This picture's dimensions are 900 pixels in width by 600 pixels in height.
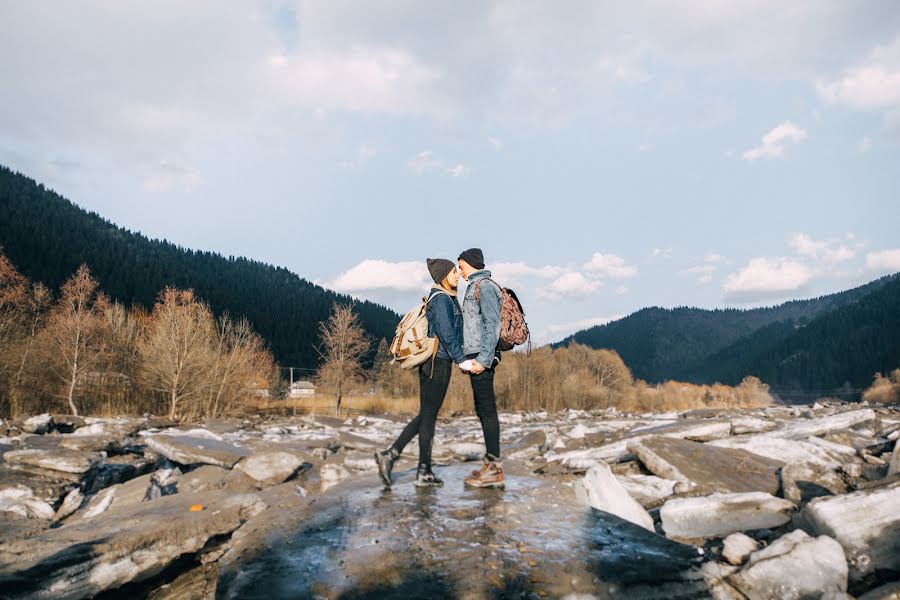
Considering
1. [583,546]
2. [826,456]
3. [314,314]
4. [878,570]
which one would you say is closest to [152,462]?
[583,546]

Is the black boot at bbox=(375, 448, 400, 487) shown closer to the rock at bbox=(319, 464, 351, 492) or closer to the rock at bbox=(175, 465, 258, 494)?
the rock at bbox=(319, 464, 351, 492)

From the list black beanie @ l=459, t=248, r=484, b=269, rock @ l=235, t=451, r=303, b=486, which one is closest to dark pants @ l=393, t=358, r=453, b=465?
black beanie @ l=459, t=248, r=484, b=269

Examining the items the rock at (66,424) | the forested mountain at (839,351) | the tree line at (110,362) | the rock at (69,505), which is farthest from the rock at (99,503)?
the forested mountain at (839,351)

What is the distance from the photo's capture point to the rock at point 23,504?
572 cm

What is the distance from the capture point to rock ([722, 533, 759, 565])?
3.46 metres

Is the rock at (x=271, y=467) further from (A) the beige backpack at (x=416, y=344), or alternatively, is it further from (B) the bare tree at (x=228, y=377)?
(B) the bare tree at (x=228, y=377)

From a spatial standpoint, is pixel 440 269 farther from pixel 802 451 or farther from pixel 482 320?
pixel 802 451

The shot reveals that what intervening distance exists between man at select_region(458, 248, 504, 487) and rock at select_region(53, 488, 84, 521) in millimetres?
5077

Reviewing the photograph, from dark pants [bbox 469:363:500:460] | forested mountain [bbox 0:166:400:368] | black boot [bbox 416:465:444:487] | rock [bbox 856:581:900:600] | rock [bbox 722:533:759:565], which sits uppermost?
forested mountain [bbox 0:166:400:368]

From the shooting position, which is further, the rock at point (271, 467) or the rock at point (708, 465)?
Result: the rock at point (271, 467)

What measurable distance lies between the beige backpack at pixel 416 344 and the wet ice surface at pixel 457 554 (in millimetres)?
1212

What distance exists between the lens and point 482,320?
4727 millimetres

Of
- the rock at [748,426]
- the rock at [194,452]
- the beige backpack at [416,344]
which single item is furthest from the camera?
the rock at [748,426]

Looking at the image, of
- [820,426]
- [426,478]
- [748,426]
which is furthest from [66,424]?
[820,426]
